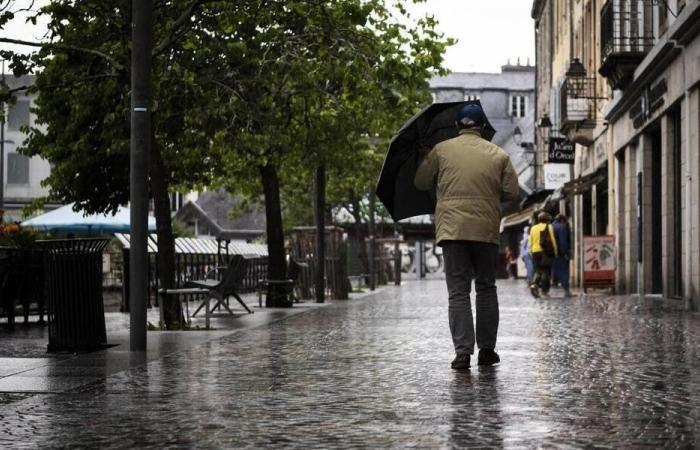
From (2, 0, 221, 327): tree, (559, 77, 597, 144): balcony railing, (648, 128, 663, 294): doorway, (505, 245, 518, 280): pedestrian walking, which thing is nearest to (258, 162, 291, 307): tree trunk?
(2, 0, 221, 327): tree

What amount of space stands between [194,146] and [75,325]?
7.29m

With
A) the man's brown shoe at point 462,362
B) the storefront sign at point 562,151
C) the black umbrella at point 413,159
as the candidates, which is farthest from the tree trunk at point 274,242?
the storefront sign at point 562,151

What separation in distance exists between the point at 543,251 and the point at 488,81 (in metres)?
84.0

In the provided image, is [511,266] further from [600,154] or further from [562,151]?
[600,154]

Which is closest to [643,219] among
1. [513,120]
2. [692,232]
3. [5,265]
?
[692,232]

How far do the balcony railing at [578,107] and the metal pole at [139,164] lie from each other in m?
25.1

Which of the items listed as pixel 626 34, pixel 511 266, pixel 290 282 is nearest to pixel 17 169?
pixel 511 266

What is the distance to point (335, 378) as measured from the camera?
9.60 m

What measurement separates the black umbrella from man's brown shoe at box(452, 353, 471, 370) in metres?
1.46

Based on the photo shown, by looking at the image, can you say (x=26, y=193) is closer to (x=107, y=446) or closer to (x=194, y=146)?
(x=194, y=146)

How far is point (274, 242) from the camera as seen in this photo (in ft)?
82.4

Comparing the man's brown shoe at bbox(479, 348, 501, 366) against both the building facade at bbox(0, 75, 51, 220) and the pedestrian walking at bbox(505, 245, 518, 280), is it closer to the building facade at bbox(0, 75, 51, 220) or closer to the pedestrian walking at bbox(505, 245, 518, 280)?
the pedestrian walking at bbox(505, 245, 518, 280)

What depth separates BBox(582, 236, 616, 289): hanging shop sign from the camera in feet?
100

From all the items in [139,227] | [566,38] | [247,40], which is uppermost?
[566,38]
